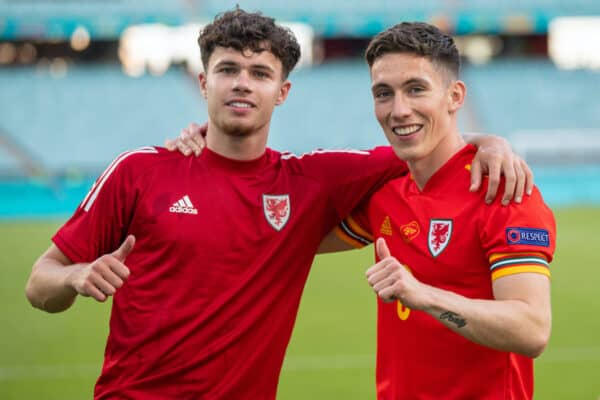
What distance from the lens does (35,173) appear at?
75.4 ft

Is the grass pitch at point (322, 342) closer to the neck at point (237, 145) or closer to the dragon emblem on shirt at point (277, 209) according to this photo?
the dragon emblem on shirt at point (277, 209)

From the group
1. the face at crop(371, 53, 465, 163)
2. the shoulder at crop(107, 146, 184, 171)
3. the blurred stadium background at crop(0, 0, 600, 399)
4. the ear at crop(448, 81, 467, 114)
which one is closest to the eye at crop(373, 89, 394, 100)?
the face at crop(371, 53, 465, 163)

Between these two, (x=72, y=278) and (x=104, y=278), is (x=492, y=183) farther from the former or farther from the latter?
(x=72, y=278)

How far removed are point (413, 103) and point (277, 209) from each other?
751 millimetres

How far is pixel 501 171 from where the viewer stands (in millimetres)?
2838

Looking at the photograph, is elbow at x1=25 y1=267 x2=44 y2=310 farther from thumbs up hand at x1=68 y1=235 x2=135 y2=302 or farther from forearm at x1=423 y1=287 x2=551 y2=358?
forearm at x1=423 y1=287 x2=551 y2=358

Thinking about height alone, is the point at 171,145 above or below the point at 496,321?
above

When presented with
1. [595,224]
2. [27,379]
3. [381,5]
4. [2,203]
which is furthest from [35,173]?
[27,379]

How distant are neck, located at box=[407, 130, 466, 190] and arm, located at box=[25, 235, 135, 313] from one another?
3.64ft

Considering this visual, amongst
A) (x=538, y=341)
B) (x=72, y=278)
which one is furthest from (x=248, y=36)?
(x=538, y=341)

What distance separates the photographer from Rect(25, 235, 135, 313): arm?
256cm

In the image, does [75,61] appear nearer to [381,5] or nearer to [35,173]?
[35,173]

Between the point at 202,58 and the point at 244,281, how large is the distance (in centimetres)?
97

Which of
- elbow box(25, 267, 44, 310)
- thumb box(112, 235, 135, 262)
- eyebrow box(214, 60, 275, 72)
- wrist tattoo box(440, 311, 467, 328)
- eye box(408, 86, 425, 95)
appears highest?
eyebrow box(214, 60, 275, 72)
